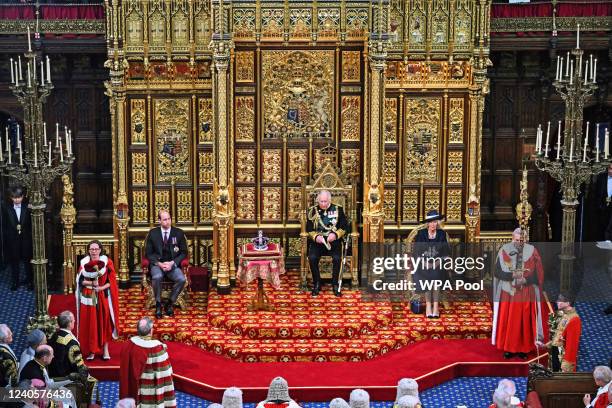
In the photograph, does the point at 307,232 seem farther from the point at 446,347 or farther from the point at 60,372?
the point at 60,372

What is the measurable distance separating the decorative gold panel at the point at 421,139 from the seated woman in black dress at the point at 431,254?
155cm

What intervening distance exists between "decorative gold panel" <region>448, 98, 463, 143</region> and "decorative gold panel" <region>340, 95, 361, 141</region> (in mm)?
1506

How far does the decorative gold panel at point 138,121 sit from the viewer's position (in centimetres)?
2128

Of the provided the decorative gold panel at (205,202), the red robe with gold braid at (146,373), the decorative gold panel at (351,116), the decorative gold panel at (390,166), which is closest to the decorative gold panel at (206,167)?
the decorative gold panel at (205,202)

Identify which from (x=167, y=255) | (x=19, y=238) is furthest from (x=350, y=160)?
(x=19, y=238)

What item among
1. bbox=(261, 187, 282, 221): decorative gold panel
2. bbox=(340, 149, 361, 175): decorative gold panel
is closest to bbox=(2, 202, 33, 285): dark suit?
bbox=(261, 187, 282, 221): decorative gold panel

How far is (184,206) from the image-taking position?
21.7m

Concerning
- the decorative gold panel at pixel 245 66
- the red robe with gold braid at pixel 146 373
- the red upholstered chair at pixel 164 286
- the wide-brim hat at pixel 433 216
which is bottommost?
the red robe with gold braid at pixel 146 373

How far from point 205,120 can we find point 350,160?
2.43m

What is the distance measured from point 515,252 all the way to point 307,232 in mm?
3543

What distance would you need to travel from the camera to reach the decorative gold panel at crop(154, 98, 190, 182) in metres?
21.4

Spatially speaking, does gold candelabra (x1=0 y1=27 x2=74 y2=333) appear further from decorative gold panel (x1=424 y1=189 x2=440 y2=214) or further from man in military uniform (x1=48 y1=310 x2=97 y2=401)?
decorative gold panel (x1=424 y1=189 x2=440 y2=214)

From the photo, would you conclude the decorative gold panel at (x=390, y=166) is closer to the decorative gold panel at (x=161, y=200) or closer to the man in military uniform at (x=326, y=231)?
the man in military uniform at (x=326, y=231)

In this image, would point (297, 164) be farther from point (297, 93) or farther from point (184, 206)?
point (184, 206)
